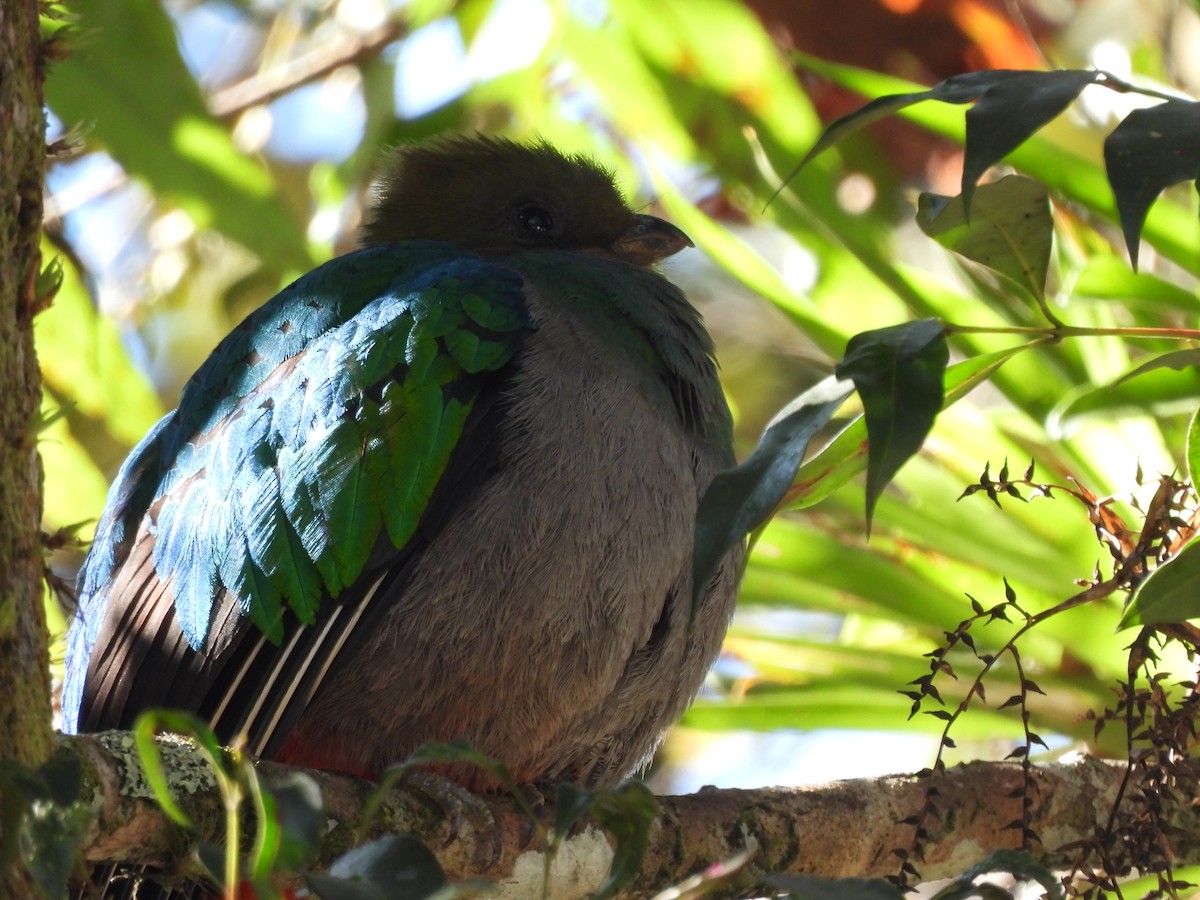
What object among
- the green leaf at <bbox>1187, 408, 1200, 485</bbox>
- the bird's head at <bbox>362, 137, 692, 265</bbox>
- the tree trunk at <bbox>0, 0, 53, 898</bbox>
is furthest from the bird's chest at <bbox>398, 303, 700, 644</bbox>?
the green leaf at <bbox>1187, 408, 1200, 485</bbox>

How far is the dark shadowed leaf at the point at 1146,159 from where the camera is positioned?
1.78 m

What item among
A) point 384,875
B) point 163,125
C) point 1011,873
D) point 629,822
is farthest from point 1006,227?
point 163,125

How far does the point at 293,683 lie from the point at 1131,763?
164cm

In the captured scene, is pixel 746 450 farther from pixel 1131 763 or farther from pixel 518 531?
pixel 1131 763

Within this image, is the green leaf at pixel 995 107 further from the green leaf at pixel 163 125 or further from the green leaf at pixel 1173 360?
the green leaf at pixel 163 125

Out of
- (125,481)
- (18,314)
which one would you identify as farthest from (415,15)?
(18,314)

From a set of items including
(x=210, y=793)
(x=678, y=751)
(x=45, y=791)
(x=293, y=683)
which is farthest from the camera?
(x=678, y=751)

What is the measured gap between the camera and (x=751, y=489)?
6.14ft

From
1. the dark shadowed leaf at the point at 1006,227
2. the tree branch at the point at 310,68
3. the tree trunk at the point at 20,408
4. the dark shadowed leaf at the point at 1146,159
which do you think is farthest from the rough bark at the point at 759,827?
the tree branch at the point at 310,68

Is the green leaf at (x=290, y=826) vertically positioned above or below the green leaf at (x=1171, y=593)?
below

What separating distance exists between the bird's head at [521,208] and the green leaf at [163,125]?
0.94 m

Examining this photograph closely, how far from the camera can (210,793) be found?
2391 mm

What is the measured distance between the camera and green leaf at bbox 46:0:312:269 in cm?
521

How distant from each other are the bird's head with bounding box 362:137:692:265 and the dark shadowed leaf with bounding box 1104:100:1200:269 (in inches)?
99.6
